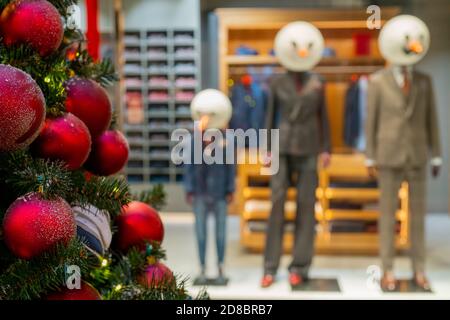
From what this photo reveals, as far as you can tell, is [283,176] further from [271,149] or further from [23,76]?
[23,76]

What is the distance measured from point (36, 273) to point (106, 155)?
0.28 metres

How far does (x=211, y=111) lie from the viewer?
8.57 ft

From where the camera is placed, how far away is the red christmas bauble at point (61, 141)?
2.78 ft

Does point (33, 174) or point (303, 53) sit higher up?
point (303, 53)

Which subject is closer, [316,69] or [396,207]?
[396,207]

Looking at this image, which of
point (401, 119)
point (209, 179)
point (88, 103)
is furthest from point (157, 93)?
point (88, 103)

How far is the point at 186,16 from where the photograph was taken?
2.59 metres

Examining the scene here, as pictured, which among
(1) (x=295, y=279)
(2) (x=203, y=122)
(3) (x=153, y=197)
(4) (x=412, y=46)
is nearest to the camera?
(3) (x=153, y=197)

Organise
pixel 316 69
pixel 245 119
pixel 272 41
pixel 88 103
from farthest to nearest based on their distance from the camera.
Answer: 1. pixel 316 69
2. pixel 272 41
3. pixel 245 119
4. pixel 88 103

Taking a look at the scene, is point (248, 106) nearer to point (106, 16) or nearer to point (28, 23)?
point (106, 16)

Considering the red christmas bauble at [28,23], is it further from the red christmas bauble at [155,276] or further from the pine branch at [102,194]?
the red christmas bauble at [155,276]

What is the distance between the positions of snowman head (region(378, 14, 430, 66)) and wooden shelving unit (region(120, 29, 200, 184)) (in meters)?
0.95
